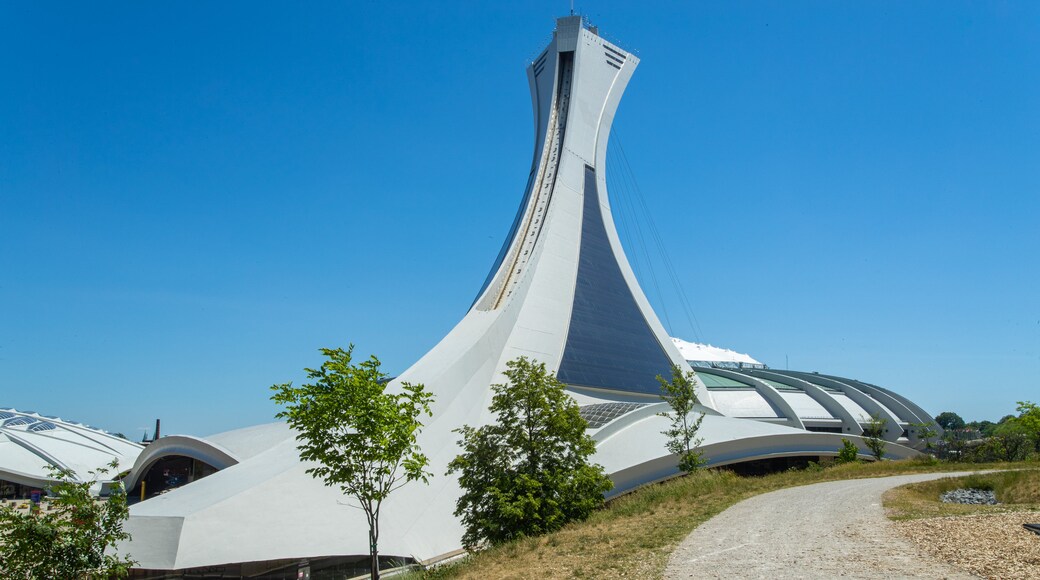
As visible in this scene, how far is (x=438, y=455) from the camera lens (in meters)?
17.8

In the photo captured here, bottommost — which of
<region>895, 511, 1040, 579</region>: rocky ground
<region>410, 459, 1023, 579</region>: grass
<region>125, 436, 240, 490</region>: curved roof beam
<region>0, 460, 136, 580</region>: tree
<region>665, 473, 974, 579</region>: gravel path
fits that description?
<region>895, 511, 1040, 579</region>: rocky ground

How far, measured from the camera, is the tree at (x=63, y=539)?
8.25 m

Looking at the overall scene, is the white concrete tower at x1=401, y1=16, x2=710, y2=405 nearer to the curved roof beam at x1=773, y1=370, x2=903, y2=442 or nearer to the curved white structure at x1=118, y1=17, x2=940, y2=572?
the curved white structure at x1=118, y1=17, x2=940, y2=572

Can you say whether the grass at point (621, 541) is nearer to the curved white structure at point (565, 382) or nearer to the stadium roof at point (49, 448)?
the curved white structure at point (565, 382)

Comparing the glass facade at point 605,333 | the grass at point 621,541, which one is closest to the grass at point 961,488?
the grass at point 621,541

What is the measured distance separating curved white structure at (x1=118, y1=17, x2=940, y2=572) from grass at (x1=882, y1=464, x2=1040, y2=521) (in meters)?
7.19

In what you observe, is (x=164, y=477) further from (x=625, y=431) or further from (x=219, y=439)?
(x=625, y=431)

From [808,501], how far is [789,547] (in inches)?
192

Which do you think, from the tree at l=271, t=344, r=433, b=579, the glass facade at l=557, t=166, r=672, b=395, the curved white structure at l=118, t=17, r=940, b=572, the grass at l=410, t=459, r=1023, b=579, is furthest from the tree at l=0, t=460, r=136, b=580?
the glass facade at l=557, t=166, r=672, b=395

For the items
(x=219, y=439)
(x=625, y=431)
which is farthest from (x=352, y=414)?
(x=219, y=439)

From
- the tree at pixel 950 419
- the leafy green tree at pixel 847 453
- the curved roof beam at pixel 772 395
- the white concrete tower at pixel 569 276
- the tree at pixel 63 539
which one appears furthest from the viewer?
the tree at pixel 950 419

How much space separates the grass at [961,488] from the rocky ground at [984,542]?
703mm

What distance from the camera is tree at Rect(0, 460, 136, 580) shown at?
825 centimetres

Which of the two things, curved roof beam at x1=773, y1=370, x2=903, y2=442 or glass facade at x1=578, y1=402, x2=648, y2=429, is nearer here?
glass facade at x1=578, y1=402, x2=648, y2=429
